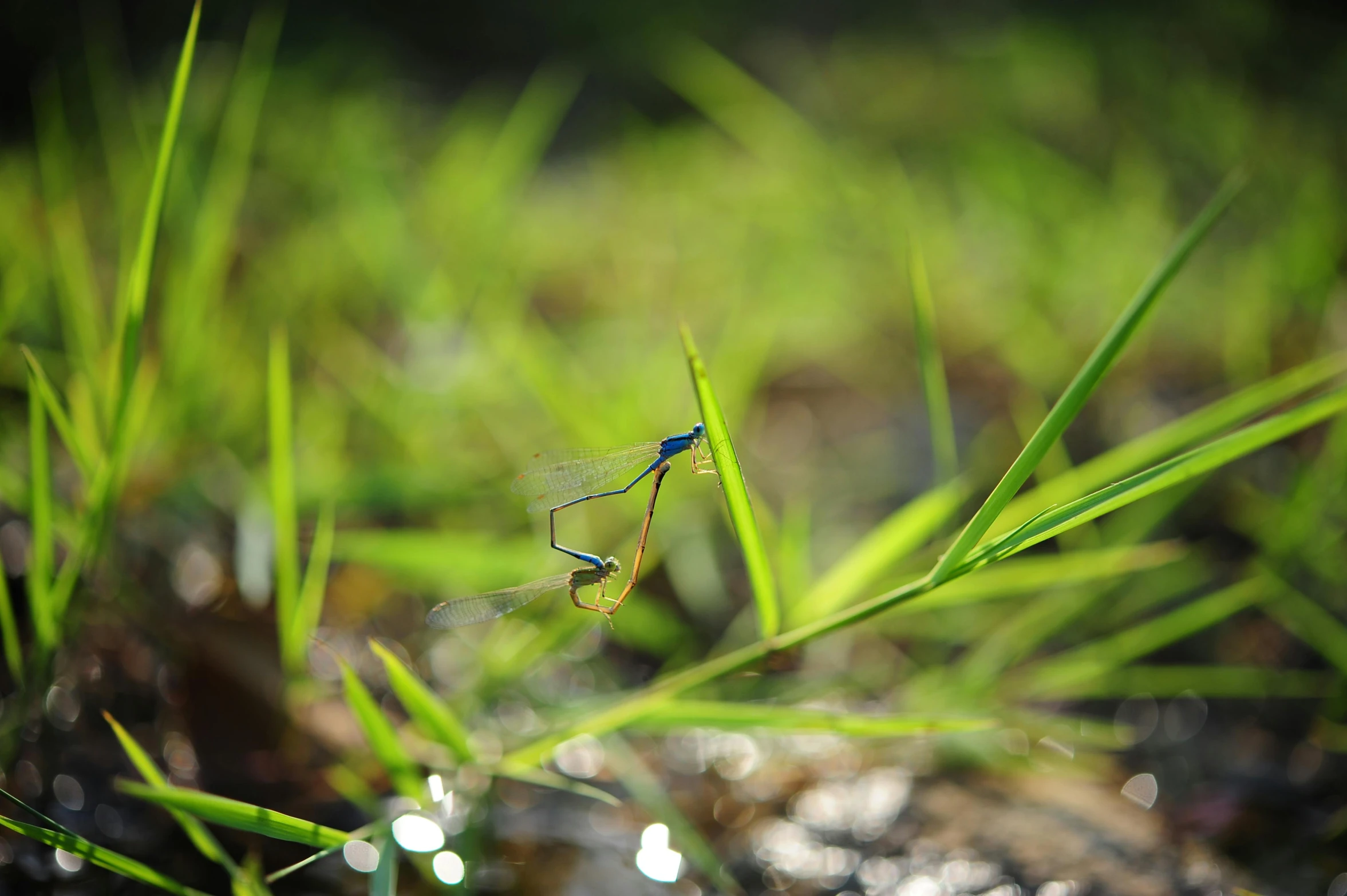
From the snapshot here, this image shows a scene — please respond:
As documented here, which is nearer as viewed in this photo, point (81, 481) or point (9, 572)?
point (9, 572)

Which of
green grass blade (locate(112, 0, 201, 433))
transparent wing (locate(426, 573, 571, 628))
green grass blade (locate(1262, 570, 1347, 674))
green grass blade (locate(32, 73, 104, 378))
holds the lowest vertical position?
green grass blade (locate(1262, 570, 1347, 674))

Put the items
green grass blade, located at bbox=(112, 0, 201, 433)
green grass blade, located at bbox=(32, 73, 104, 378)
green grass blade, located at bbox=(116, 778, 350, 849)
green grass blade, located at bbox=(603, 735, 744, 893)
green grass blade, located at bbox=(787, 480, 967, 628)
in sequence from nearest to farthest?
green grass blade, located at bbox=(116, 778, 350, 849), green grass blade, located at bbox=(112, 0, 201, 433), green grass blade, located at bbox=(603, 735, 744, 893), green grass blade, located at bbox=(787, 480, 967, 628), green grass blade, located at bbox=(32, 73, 104, 378)

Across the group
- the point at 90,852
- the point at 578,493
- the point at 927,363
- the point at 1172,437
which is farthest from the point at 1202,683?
the point at 90,852

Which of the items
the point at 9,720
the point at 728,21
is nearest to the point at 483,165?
the point at 9,720

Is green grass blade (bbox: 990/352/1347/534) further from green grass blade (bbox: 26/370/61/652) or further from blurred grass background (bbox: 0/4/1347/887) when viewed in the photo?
green grass blade (bbox: 26/370/61/652)

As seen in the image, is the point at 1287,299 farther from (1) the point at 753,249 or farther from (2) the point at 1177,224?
(1) the point at 753,249

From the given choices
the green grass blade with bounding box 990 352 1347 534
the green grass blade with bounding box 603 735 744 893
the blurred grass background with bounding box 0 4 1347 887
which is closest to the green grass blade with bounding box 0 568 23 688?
the blurred grass background with bounding box 0 4 1347 887

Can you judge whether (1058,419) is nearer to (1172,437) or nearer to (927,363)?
(927,363)
